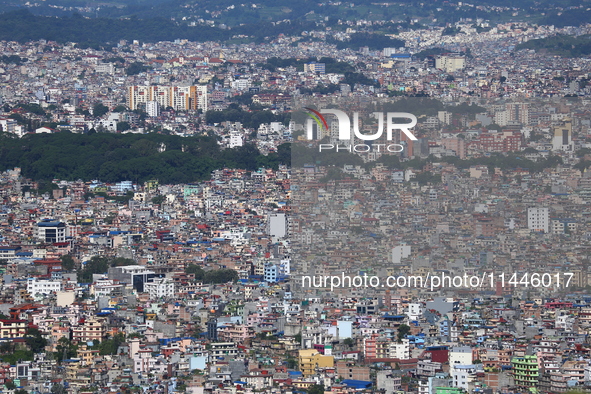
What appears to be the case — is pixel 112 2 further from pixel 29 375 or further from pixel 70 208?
pixel 29 375

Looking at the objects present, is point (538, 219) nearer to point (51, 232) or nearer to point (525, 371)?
point (525, 371)

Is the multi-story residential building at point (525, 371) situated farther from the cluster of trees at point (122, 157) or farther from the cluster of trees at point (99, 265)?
the cluster of trees at point (122, 157)

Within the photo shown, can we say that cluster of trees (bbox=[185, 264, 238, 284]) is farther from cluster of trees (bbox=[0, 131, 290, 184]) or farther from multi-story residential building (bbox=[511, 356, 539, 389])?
cluster of trees (bbox=[0, 131, 290, 184])

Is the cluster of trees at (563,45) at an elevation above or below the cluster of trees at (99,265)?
above

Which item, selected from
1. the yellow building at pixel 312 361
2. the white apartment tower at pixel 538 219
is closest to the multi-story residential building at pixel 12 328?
the yellow building at pixel 312 361

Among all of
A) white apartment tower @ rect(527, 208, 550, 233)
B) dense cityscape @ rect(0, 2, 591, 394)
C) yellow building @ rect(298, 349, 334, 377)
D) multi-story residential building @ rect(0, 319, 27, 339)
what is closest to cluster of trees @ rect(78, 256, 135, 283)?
dense cityscape @ rect(0, 2, 591, 394)

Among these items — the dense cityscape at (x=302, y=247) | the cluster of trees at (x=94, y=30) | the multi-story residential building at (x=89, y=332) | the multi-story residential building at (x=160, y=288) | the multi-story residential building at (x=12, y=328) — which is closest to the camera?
the dense cityscape at (x=302, y=247)
